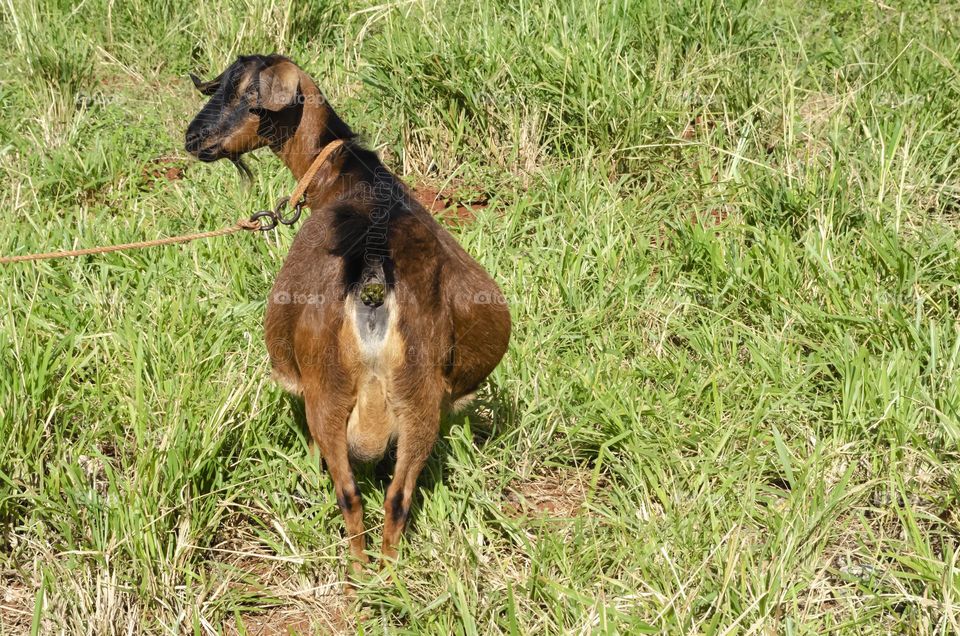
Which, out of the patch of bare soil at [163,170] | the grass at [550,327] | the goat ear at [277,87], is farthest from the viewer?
the patch of bare soil at [163,170]

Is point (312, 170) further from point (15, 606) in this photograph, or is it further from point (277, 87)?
point (15, 606)

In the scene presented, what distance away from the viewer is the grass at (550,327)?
323 centimetres

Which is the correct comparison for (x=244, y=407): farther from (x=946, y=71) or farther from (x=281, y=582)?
(x=946, y=71)

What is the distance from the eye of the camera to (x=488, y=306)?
3449 millimetres

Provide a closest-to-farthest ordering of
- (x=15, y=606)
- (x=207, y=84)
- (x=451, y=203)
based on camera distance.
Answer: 1. (x=15, y=606)
2. (x=207, y=84)
3. (x=451, y=203)

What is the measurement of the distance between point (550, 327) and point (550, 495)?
86 centimetres

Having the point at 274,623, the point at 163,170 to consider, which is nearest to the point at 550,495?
the point at 274,623

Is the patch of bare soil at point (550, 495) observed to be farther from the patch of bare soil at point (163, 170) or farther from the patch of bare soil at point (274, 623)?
the patch of bare soil at point (163, 170)

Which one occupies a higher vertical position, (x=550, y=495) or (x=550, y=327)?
(x=550, y=327)

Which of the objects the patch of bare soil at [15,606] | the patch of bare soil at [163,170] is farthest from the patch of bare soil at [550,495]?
the patch of bare soil at [163,170]

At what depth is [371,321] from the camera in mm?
3029

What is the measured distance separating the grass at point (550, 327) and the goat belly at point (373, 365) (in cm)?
49

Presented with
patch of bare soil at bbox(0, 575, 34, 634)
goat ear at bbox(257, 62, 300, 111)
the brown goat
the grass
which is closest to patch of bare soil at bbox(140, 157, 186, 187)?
the grass

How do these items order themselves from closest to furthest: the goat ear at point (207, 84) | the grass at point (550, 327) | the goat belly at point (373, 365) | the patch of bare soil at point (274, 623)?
1. the goat belly at point (373, 365)
2. the grass at point (550, 327)
3. the patch of bare soil at point (274, 623)
4. the goat ear at point (207, 84)
